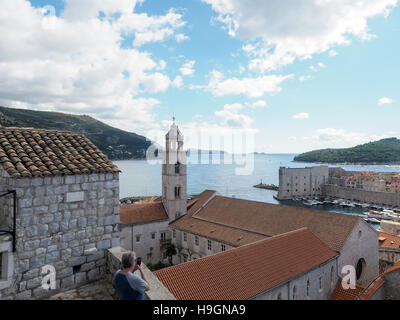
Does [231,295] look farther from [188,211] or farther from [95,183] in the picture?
[188,211]

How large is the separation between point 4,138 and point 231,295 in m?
11.3

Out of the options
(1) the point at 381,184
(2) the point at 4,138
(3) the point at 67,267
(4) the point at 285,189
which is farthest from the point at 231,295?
(1) the point at 381,184

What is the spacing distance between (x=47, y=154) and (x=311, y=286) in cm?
1759

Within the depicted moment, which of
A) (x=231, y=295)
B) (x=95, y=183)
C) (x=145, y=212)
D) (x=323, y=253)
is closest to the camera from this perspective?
(x=95, y=183)

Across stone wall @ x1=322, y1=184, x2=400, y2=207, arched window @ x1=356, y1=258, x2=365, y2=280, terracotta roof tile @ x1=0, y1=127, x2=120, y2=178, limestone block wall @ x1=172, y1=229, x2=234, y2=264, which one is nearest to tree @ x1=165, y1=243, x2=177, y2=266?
limestone block wall @ x1=172, y1=229, x2=234, y2=264

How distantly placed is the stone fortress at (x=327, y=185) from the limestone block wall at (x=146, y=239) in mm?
72795

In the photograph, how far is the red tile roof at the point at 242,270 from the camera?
40.4 ft

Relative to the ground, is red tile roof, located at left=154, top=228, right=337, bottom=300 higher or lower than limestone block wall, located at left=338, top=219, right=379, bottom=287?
higher

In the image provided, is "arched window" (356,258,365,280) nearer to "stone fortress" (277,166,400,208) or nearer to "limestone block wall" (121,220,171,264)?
"limestone block wall" (121,220,171,264)

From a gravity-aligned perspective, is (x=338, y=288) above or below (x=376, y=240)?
below

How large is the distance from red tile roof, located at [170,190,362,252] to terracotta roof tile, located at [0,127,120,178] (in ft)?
66.3

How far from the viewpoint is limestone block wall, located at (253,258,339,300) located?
566 inches

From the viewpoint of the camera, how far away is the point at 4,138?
20.8 feet

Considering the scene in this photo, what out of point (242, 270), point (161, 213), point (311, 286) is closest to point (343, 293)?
point (311, 286)
